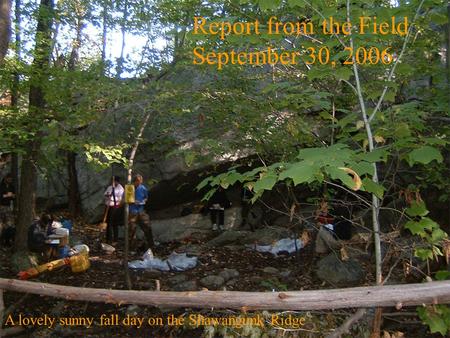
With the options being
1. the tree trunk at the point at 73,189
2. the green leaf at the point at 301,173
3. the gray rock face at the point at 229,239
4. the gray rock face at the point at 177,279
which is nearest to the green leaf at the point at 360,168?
the green leaf at the point at 301,173

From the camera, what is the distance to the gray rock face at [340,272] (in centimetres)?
695

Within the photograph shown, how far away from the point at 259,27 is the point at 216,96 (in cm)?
290

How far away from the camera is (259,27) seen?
299 centimetres

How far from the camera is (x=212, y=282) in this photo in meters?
7.00

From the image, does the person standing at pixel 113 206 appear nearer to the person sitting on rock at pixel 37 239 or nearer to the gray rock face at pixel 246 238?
the person sitting on rock at pixel 37 239

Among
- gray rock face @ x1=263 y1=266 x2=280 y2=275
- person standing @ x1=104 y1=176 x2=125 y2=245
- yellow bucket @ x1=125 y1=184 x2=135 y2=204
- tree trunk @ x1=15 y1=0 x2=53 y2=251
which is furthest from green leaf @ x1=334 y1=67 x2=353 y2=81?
person standing @ x1=104 y1=176 x2=125 y2=245

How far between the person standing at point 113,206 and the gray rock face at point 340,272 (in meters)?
5.46

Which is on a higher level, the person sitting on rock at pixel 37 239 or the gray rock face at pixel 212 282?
the person sitting on rock at pixel 37 239

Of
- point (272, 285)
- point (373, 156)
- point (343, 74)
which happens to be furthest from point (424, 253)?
point (272, 285)

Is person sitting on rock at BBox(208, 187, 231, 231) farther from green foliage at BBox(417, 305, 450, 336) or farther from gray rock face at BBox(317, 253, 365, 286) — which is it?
green foliage at BBox(417, 305, 450, 336)

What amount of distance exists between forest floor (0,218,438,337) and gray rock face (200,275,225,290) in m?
0.11

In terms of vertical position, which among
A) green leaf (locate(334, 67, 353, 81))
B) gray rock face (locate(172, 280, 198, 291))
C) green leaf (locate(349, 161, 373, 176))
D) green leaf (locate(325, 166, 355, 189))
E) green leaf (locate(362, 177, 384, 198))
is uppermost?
green leaf (locate(334, 67, 353, 81))

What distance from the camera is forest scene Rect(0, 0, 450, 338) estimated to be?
2551 millimetres

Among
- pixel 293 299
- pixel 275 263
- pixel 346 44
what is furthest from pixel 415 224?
pixel 275 263
